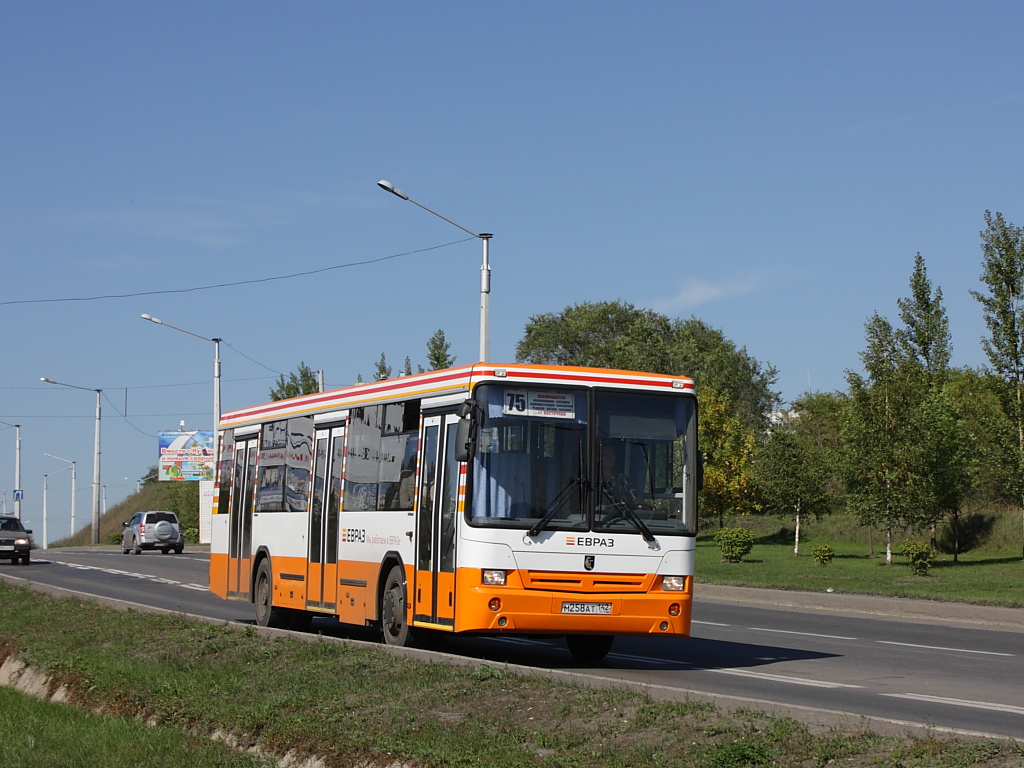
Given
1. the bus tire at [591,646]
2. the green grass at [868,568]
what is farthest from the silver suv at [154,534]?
the bus tire at [591,646]

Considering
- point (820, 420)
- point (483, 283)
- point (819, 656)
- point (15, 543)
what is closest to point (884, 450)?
point (483, 283)

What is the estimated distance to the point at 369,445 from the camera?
16734 mm

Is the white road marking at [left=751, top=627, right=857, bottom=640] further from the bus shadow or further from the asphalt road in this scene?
the bus shadow

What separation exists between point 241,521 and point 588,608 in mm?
8966

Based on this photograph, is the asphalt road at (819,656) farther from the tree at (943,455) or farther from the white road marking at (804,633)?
the tree at (943,455)

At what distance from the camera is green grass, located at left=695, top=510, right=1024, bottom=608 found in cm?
2788

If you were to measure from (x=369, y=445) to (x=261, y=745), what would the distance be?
270 inches

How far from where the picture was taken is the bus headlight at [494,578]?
13.6 metres

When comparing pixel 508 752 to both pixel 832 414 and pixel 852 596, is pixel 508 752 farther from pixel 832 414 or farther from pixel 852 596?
pixel 832 414

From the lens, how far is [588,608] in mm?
13766

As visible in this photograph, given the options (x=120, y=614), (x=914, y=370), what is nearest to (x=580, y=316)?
(x=914, y=370)

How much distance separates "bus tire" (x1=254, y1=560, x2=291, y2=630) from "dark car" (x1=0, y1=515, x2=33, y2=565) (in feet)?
102

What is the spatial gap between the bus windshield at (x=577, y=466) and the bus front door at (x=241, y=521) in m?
7.95

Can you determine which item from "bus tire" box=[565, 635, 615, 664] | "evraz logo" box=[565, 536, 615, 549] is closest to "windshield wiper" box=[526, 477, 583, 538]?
"evraz logo" box=[565, 536, 615, 549]
